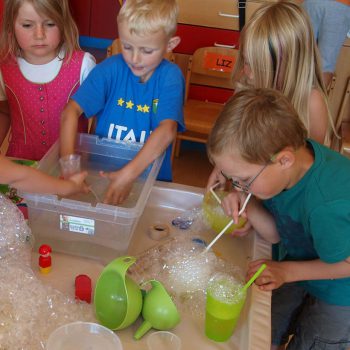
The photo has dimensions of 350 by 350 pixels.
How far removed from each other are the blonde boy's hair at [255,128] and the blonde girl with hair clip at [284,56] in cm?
28

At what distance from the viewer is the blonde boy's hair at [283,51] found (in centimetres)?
107

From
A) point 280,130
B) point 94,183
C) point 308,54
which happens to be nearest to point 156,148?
point 94,183

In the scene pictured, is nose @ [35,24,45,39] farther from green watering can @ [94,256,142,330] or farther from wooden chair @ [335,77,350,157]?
wooden chair @ [335,77,350,157]

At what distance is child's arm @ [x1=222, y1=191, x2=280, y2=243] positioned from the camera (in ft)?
3.14

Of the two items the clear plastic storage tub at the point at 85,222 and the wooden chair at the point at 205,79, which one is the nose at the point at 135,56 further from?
the wooden chair at the point at 205,79

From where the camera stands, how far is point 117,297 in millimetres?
696

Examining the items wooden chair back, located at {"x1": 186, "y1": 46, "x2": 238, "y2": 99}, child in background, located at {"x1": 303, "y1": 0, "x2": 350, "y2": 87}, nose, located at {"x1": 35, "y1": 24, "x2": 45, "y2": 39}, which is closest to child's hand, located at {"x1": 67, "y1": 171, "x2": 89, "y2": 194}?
nose, located at {"x1": 35, "y1": 24, "x2": 45, "y2": 39}

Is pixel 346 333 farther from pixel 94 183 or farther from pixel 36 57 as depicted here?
pixel 36 57

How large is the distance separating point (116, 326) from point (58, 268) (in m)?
0.19

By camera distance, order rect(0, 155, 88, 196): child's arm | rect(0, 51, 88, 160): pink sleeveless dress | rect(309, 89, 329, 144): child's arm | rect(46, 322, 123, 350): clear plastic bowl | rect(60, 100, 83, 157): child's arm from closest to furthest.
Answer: rect(46, 322, 123, 350): clear plastic bowl → rect(0, 155, 88, 196): child's arm → rect(60, 100, 83, 157): child's arm → rect(309, 89, 329, 144): child's arm → rect(0, 51, 88, 160): pink sleeveless dress

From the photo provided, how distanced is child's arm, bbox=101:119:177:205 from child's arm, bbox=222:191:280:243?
0.68ft

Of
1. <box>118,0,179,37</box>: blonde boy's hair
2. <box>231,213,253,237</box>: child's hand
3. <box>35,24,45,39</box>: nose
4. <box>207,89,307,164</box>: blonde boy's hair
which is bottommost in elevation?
<box>231,213,253,237</box>: child's hand

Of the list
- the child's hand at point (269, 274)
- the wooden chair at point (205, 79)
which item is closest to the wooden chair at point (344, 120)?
the wooden chair at point (205, 79)

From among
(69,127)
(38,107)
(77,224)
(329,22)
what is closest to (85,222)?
(77,224)
